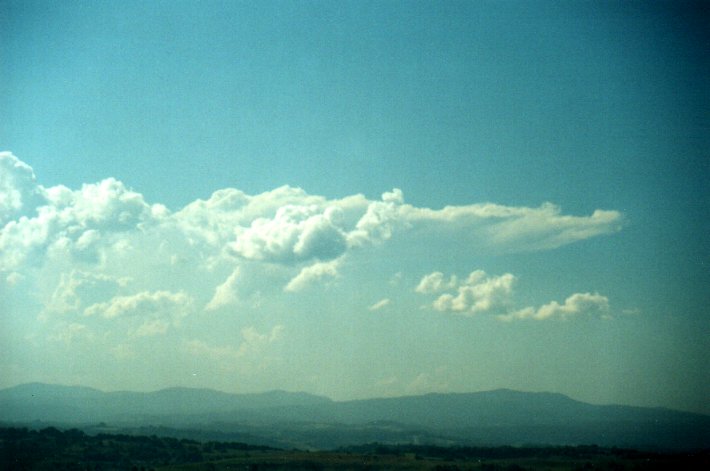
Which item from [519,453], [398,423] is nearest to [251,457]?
[519,453]

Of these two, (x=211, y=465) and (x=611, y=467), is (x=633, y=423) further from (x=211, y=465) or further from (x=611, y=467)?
(x=211, y=465)

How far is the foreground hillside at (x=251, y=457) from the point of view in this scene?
60625 millimetres

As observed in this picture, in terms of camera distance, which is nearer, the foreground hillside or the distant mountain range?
the foreground hillside

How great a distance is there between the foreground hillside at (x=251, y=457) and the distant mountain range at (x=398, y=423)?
18141mm

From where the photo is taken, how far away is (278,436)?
130m

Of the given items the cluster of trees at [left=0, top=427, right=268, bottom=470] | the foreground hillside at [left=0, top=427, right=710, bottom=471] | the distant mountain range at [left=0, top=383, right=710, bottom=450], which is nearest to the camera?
the cluster of trees at [left=0, top=427, right=268, bottom=470]

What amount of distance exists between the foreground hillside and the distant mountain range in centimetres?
1814

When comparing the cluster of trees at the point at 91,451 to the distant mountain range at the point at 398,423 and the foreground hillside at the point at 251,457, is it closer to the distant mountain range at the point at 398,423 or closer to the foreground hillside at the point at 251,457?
the foreground hillside at the point at 251,457

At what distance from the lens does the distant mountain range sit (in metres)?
105

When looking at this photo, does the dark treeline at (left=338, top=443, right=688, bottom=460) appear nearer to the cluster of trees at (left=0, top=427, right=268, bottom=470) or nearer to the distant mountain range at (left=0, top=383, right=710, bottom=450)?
the distant mountain range at (left=0, top=383, right=710, bottom=450)

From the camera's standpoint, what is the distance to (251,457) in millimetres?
70812

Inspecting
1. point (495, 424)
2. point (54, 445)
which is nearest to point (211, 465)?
point (54, 445)

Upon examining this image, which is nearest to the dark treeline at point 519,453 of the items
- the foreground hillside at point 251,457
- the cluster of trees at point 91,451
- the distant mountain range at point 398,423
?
the foreground hillside at point 251,457

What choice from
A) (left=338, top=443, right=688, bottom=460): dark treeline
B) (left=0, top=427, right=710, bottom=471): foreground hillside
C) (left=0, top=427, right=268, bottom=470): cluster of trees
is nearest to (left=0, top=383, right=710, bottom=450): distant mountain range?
(left=338, top=443, right=688, bottom=460): dark treeline
